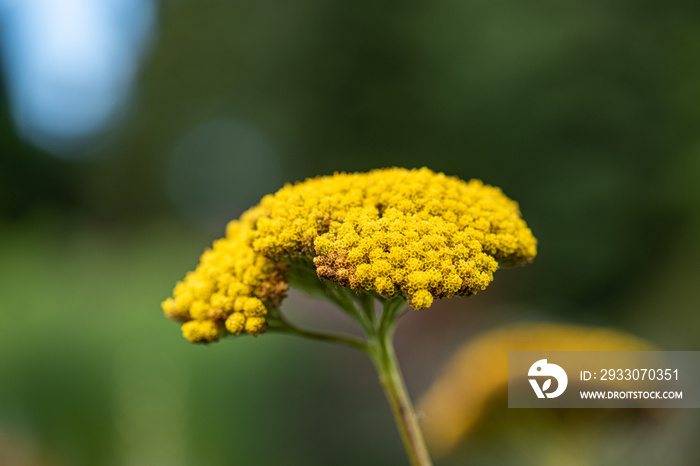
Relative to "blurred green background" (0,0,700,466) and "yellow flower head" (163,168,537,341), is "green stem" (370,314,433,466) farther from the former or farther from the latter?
"blurred green background" (0,0,700,466)

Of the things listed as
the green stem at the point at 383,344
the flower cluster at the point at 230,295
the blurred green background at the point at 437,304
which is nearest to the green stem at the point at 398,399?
the green stem at the point at 383,344

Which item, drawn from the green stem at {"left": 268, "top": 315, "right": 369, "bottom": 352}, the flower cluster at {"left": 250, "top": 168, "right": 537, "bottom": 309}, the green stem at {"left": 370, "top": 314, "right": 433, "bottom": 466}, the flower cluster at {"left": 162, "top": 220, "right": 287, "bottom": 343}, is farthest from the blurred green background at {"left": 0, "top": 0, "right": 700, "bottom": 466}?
the flower cluster at {"left": 162, "top": 220, "right": 287, "bottom": 343}

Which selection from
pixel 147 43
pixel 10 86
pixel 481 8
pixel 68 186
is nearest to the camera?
pixel 481 8

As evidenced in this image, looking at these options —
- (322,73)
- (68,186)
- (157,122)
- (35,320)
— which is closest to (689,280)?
(322,73)

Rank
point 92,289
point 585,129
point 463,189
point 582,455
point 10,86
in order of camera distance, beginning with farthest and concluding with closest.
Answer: point 10,86, point 92,289, point 585,129, point 582,455, point 463,189

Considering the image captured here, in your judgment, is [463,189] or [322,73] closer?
[463,189]

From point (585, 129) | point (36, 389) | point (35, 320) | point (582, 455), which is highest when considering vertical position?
point (585, 129)

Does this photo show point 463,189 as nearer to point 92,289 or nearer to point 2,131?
point 92,289
